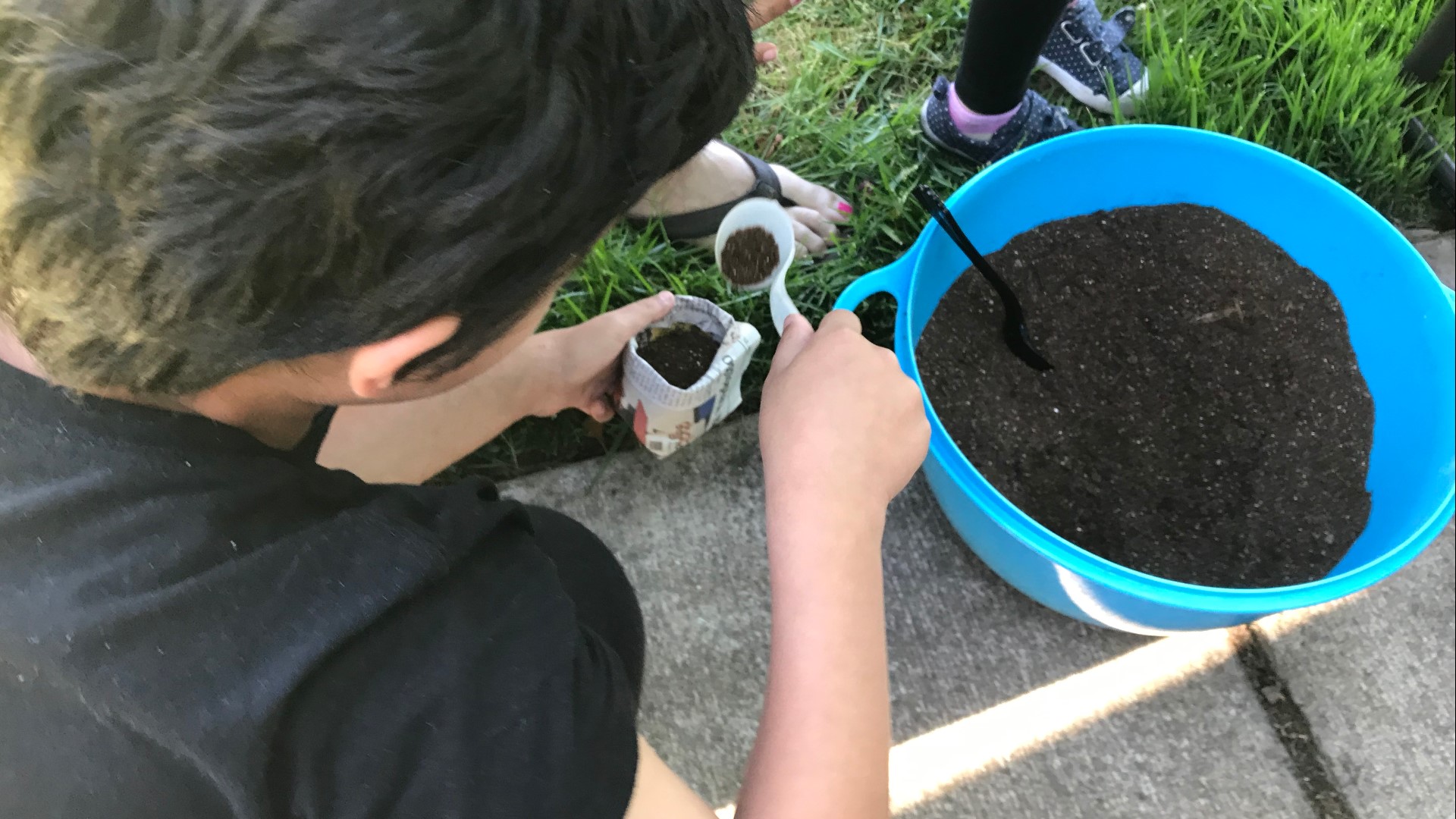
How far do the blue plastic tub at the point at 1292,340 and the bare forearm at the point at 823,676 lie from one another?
22cm

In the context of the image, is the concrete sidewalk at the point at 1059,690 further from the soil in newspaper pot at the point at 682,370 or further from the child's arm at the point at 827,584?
the child's arm at the point at 827,584

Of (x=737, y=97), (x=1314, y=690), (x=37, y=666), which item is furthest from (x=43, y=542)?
(x=1314, y=690)

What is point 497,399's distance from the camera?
106cm

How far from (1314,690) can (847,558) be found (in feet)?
2.45

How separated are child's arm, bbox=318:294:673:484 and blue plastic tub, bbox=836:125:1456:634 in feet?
0.91

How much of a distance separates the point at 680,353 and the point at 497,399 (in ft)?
0.71

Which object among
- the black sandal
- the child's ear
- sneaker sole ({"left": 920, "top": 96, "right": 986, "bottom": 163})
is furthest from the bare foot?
the child's ear

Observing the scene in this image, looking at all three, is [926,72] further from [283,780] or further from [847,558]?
[283,780]

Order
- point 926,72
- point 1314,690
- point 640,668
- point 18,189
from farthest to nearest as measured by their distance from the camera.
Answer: point 926,72, point 1314,690, point 640,668, point 18,189

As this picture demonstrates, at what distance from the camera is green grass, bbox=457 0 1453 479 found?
1.28 metres

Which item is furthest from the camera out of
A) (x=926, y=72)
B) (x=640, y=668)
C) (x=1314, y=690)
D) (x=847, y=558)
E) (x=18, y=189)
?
(x=926, y=72)

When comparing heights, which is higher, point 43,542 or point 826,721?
point 43,542

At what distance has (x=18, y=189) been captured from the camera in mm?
459

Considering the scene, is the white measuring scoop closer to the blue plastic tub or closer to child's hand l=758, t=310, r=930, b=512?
the blue plastic tub
